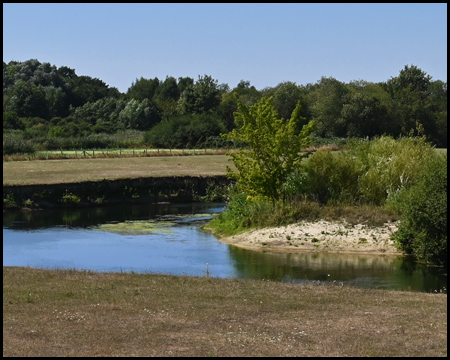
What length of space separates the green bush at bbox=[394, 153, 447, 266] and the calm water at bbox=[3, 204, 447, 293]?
809 mm

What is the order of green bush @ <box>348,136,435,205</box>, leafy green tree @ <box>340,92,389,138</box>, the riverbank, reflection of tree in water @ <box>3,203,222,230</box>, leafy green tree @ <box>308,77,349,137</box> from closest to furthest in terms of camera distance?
the riverbank < green bush @ <box>348,136,435,205</box> < reflection of tree in water @ <box>3,203,222,230</box> < leafy green tree @ <box>340,92,389,138</box> < leafy green tree @ <box>308,77,349,137</box>

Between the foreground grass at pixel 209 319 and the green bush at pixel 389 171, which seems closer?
the foreground grass at pixel 209 319

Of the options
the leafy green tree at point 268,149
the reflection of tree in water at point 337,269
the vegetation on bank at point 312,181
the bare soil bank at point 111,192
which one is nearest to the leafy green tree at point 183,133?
the bare soil bank at point 111,192

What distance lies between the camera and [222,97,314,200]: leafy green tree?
4212 cm

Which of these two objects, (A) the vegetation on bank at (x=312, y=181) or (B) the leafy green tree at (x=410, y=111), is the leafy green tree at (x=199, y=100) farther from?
(A) the vegetation on bank at (x=312, y=181)

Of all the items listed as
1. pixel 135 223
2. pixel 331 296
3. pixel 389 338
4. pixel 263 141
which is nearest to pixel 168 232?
pixel 135 223

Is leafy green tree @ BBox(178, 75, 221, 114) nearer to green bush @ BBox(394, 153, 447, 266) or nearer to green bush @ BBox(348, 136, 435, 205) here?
green bush @ BBox(348, 136, 435, 205)

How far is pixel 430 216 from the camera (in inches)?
1248

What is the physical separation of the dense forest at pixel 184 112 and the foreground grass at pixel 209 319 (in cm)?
5838

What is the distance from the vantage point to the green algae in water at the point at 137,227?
139 feet

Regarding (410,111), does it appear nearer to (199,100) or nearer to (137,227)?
(199,100)

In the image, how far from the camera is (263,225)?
40094 mm

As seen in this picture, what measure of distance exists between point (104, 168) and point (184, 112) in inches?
2249

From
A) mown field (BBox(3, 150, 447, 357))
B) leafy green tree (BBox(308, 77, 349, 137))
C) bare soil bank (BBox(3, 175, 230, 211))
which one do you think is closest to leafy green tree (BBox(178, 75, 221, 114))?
leafy green tree (BBox(308, 77, 349, 137))
